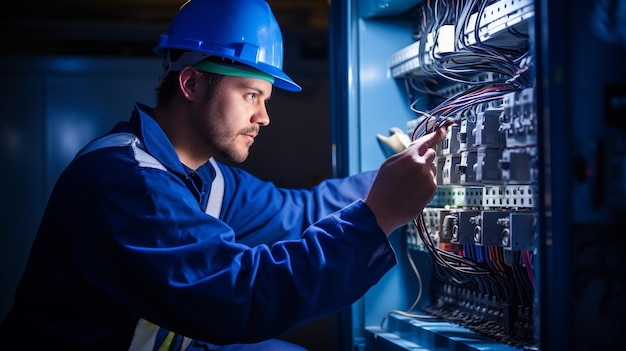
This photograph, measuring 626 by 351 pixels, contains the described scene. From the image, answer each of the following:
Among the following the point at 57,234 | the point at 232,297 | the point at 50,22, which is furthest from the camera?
the point at 50,22

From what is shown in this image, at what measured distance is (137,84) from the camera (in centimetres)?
336

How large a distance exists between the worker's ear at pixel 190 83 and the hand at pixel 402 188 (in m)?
0.55

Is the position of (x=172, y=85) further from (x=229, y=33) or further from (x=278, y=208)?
(x=278, y=208)

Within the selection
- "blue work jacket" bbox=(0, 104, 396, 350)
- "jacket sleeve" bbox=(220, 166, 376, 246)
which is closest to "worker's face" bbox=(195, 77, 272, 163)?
"blue work jacket" bbox=(0, 104, 396, 350)

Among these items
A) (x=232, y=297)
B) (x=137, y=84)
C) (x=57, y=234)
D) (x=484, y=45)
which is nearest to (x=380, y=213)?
(x=232, y=297)

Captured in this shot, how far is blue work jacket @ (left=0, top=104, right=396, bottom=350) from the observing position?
4.14 ft

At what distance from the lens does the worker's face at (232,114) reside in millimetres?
1627

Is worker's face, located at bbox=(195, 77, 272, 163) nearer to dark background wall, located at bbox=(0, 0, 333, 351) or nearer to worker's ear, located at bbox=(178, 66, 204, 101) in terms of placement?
worker's ear, located at bbox=(178, 66, 204, 101)

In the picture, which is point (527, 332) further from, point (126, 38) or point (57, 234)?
point (126, 38)

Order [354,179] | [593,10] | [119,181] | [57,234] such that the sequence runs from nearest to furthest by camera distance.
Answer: [593,10], [119,181], [57,234], [354,179]

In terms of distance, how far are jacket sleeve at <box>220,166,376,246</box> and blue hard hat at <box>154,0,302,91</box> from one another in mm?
366

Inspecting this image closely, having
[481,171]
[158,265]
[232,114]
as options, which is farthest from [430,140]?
[158,265]

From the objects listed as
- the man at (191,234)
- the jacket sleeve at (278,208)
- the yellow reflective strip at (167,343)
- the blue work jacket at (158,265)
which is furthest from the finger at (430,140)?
the yellow reflective strip at (167,343)

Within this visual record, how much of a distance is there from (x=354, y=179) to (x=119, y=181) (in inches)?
28.7
